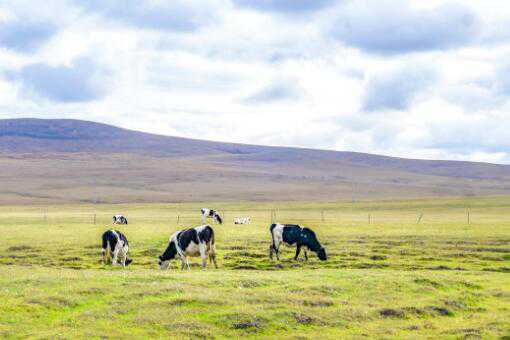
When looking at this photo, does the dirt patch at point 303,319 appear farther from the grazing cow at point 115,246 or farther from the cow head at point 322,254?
the grazing cow at point 115,246

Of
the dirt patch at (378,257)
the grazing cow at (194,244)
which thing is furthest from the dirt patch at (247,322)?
the dirt patch at (378,257)

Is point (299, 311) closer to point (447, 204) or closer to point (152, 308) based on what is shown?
point (152, 308)

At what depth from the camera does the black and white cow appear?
33.1 meters

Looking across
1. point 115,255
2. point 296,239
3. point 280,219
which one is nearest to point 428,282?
point 296,239

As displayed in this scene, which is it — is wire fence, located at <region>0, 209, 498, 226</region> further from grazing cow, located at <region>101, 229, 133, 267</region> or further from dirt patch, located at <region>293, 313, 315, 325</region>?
dirt patch, located at <region>293, 313, 315, 325</region>

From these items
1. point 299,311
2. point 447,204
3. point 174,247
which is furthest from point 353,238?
point 447,204

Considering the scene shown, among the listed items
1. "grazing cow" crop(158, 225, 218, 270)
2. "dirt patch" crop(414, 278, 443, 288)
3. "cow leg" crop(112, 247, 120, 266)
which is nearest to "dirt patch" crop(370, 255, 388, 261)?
"grazing cow" crop(158, 225, 218, 270)

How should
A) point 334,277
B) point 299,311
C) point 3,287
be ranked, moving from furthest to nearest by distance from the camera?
point 334,277, point 3,287, point 299,311

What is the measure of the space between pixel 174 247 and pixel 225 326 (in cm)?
1231

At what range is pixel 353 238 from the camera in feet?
145

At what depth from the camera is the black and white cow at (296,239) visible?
3312cm

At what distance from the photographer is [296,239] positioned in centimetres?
3356

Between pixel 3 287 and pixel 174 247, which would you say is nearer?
pixel 3 287

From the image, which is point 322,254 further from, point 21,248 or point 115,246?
point 21,248
